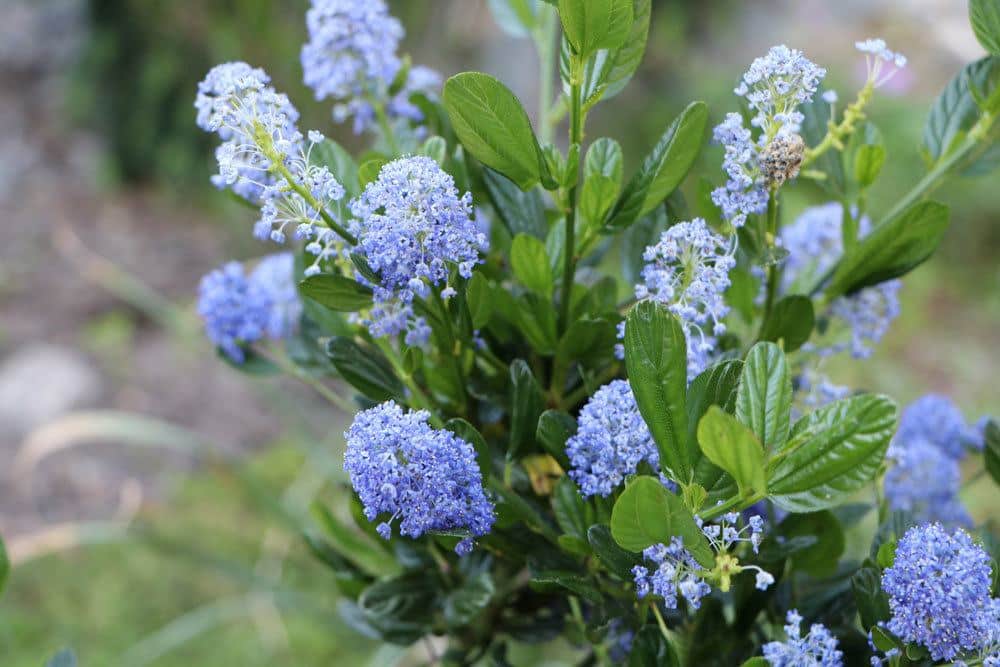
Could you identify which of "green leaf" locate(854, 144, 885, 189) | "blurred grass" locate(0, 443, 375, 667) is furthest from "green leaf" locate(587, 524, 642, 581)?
"blurred grass" locate(0, 443, 375, 667)

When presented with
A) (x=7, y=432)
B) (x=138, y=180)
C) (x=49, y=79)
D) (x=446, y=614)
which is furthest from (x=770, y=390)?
(x=49, y=79)

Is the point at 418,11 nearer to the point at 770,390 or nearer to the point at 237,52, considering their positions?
the point at 237,52

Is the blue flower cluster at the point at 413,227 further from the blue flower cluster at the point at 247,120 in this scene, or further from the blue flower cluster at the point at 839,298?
the blue flower cluster at the point at 839,298

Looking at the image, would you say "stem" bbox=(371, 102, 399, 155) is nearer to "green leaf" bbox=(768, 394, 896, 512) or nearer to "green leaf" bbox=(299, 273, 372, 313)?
"green leaf" bbox=(299, 273, 372, 313)

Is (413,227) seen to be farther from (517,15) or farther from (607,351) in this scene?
(517,15)

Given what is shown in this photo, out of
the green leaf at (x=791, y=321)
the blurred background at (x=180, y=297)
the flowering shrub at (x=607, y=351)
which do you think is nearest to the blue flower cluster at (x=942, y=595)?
the flowering shrub at (x=607, y=351)

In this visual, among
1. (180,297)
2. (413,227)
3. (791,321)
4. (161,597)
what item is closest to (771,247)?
(791,321)

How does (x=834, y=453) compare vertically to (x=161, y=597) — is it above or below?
above
